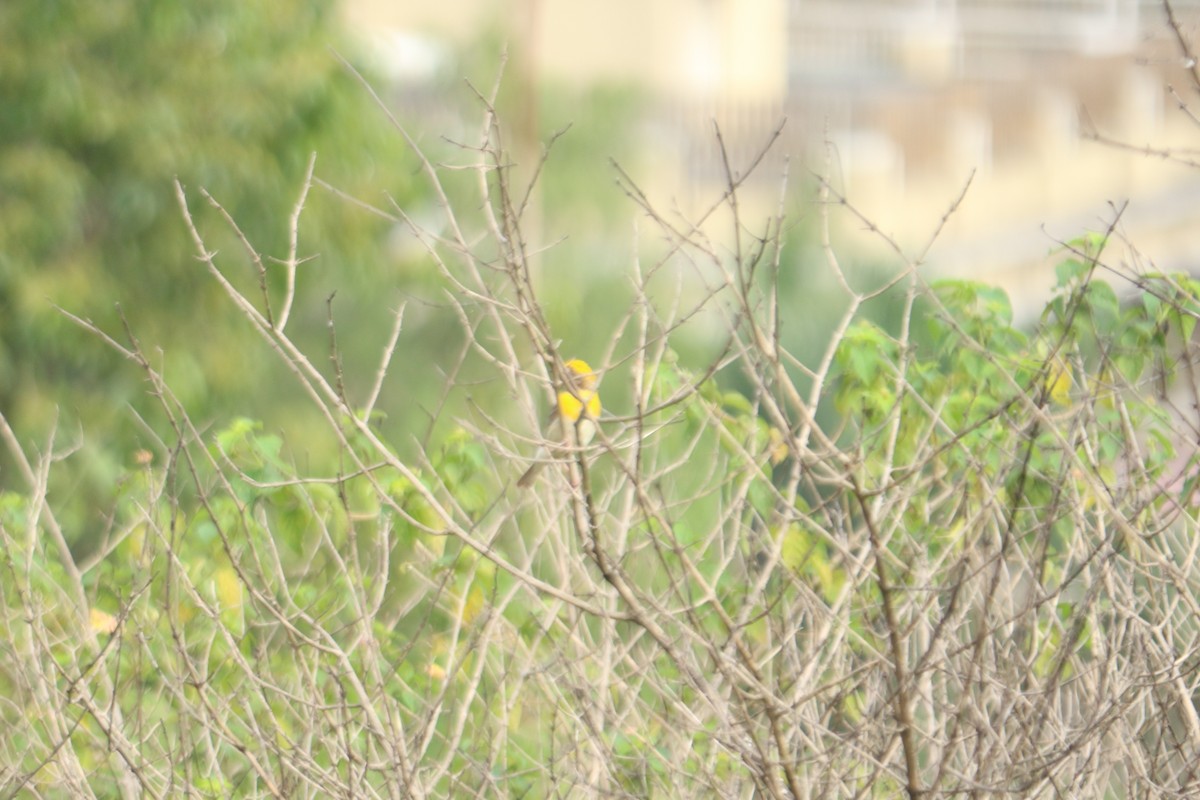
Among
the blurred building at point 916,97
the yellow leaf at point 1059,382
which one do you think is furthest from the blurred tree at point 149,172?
the yellow leaf at point 1059,382

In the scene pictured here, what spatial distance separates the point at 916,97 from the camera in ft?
62.2

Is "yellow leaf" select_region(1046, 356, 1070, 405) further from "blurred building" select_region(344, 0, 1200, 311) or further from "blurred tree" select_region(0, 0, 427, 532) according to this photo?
"blurred tree" select_region(0, 0, 427, 532)

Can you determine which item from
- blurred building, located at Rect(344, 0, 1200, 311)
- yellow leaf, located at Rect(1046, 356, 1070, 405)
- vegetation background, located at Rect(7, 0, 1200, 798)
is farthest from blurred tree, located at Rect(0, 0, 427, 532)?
yellow leaf, located at Rect(1046, 356, 1070, 405)

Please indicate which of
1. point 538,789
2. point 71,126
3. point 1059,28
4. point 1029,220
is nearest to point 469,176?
point 1029,220

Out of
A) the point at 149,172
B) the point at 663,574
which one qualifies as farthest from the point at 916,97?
the point at 663,574

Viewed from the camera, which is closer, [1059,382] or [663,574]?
[1059,382]

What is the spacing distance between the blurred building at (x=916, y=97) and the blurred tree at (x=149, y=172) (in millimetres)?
1789

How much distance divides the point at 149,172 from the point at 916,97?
1242 cm

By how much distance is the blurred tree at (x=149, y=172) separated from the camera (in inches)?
318

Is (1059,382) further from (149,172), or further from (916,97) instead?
(916,97)

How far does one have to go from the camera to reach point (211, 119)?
8.29m

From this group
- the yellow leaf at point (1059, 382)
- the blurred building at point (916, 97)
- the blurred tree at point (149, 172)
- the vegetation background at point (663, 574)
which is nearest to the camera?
the vegetation background at point (663, 574)

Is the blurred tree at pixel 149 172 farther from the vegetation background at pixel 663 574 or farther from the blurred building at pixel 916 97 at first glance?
the vegetation background at pixel 663 574

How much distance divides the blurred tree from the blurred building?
1.79 metres
